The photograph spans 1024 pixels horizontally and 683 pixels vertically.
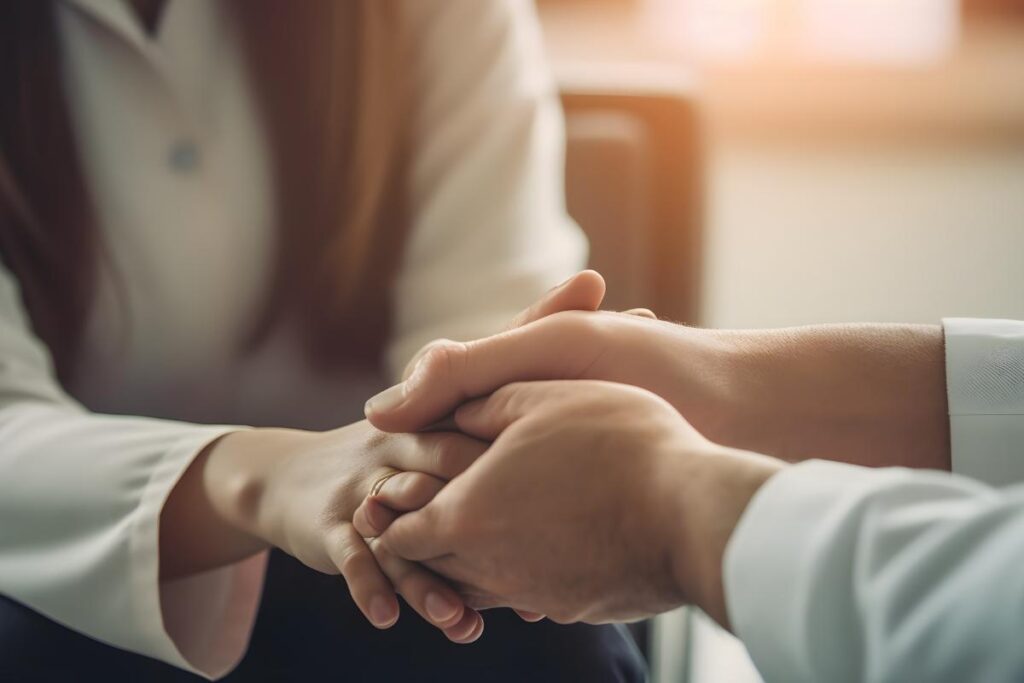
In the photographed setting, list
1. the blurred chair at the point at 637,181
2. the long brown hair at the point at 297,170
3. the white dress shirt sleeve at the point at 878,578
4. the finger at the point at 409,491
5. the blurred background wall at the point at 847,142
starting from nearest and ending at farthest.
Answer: the white dress shirt sleeve at the point at 878,578 → the finger at the point at 409,491 → the long brown hair at the point at 297,170 → the blurred chair at the point at 637,181 → the blurred background wall at the point at 847,142

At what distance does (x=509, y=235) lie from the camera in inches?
33.9

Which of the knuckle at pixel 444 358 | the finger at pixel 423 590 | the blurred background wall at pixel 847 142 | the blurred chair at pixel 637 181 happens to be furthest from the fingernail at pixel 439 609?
the blurred background wall at pixel 847 142

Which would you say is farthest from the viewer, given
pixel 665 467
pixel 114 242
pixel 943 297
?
pixel 943 297

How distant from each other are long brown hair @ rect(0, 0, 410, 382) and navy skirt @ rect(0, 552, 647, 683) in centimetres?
29

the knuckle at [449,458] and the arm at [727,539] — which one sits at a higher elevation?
the arm at [727,539]

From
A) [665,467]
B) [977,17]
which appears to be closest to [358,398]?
[665,467]

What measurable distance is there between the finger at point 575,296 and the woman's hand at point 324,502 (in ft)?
0.28

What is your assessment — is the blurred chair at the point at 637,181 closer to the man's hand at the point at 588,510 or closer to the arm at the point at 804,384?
the arm at the point at 804,384

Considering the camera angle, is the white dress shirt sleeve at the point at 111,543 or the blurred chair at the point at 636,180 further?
the blurred chair at the point at 636,180

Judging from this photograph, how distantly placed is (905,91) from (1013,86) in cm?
32

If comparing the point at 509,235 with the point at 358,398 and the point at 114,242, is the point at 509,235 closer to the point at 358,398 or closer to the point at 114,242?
the point at 358,398

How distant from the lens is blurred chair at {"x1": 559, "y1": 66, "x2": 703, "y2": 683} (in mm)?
1048

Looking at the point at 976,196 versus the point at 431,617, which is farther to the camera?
the point at 976,196

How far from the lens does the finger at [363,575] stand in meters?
0.51
